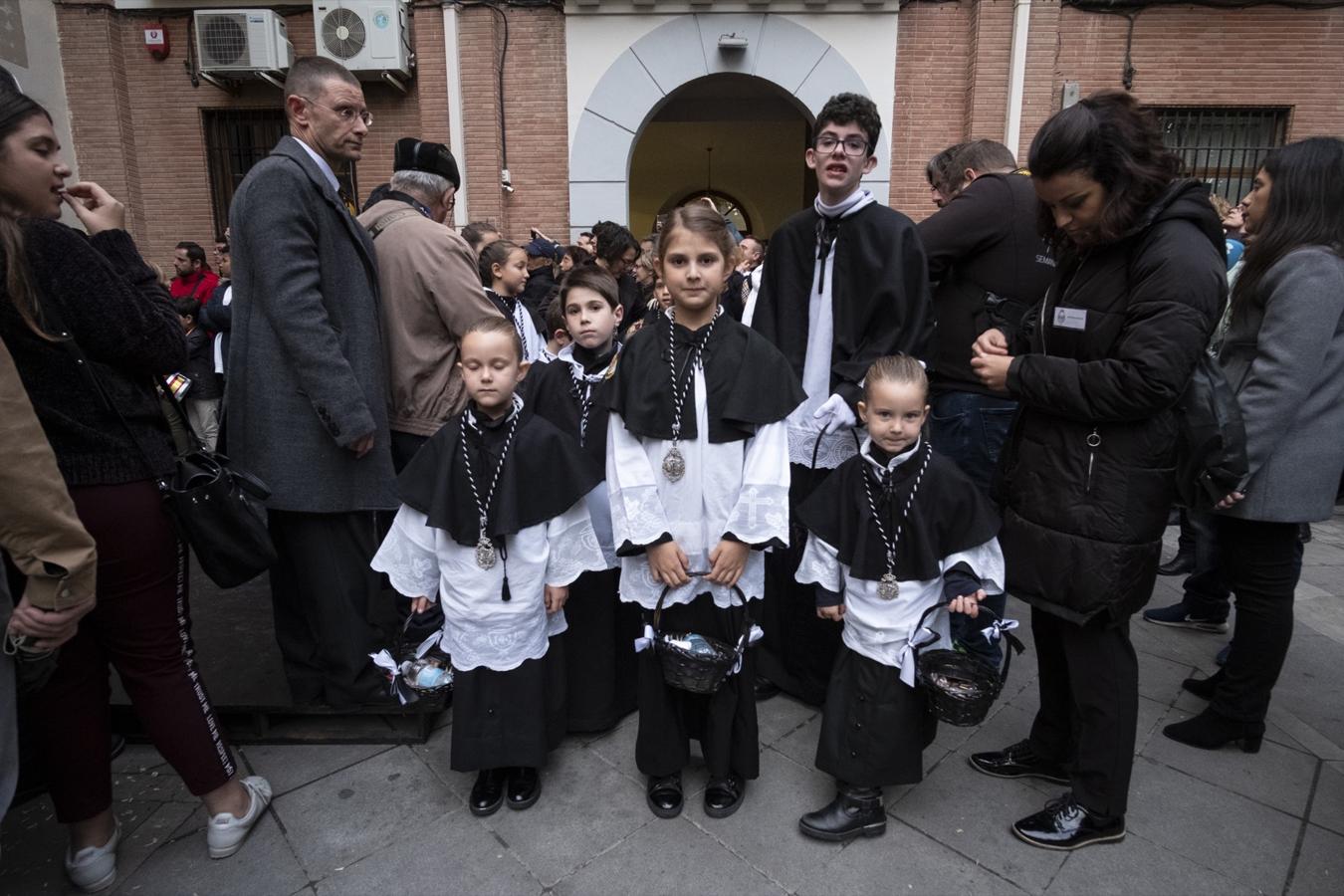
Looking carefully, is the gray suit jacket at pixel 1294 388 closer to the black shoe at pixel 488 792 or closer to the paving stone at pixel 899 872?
the paving stone at pixel 899 872

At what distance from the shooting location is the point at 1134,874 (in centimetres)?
217

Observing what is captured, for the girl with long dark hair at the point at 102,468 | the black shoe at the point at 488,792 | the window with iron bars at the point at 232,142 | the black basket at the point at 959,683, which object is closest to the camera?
the girl with long dark hair at the point at 102,468

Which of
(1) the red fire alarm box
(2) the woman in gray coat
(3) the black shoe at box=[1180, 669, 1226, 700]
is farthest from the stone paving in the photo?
(1) the red fire alarm box

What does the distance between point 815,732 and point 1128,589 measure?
1285 mm

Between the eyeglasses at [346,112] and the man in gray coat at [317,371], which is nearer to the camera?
the man in gray coat at [317,371]

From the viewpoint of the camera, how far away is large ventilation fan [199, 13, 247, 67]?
8.36 m

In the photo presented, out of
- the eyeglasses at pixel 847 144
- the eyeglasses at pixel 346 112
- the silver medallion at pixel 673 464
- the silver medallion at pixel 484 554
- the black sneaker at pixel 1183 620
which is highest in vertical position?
the eyeglasses at pixel 346 112

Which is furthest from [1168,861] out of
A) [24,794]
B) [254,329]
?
[24,794]

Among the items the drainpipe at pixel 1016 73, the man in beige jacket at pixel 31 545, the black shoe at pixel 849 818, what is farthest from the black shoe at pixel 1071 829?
the drainpipe at pixel 1016 73

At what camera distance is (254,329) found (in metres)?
2.58

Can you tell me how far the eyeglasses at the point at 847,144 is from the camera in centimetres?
268

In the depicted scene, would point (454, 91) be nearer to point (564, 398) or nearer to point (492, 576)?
point (564, 398)

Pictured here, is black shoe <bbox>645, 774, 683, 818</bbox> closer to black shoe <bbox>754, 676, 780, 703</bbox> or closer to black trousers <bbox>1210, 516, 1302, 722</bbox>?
black shoe <bbox>754, 676, 780, 703</bbox>

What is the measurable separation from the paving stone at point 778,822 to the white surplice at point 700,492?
2.26 feet
